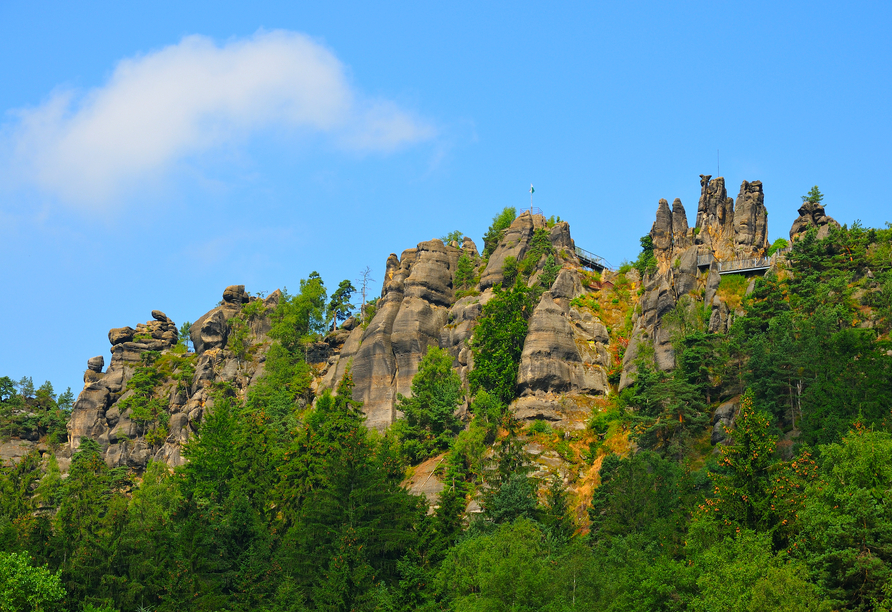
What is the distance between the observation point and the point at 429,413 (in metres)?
90.9

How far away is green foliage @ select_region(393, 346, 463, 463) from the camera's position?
294 feet

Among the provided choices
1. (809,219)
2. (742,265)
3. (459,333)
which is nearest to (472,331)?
(459,333)

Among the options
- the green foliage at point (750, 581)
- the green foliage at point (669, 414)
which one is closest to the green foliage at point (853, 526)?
the green foliage at point (750, 581)

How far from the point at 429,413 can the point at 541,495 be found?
16.0 metres

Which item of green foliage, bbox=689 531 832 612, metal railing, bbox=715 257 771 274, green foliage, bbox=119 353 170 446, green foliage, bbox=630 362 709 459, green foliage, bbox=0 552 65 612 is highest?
metal railing, bbox=715 257 771 274

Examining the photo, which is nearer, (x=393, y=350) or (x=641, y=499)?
(x=641, y=499)

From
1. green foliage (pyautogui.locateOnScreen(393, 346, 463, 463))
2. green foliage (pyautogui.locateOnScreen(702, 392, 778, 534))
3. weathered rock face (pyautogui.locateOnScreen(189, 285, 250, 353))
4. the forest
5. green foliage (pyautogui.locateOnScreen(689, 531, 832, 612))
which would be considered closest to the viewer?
green foliage (pyautogui.locateOnScreen(689, 531, 832, 612))

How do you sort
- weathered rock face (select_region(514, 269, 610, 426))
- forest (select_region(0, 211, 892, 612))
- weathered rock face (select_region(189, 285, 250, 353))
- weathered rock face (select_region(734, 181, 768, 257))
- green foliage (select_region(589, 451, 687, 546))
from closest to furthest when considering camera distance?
forest (select_region(0, 211, 892, 612)) → green foliage (select_region(589, 451, 687, 546)) → weathered rock face (select_region(514, 269, 610, 426)) → weathered rock face (select_region(734, 181, 768, 257)) → weathered rock face (select_region(189, 285, 250, 353))

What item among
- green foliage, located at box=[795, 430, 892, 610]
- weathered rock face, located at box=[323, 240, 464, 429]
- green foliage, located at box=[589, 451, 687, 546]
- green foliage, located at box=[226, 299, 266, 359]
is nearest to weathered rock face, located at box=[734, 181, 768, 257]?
weathered rock face, located at box=[323, 240, 464, 429]

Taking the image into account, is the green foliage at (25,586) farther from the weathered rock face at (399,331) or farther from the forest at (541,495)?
the weathered rock face at (399,331)

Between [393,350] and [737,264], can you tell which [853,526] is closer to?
[737,264]

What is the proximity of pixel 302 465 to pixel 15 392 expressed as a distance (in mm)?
68361

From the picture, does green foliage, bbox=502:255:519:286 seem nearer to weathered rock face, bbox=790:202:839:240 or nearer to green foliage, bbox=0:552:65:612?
weathered rock face, bbox=790:202:839:240

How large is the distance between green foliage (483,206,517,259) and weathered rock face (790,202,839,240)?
3220 centimetres
